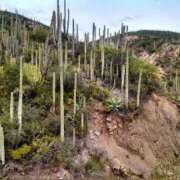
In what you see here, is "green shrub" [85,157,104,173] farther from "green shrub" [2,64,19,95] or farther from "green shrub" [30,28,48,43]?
"green shrub" [30,28,48,43]

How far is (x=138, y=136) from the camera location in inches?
1014

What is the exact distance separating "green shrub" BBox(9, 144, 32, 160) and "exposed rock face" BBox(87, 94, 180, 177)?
3421 millimetres

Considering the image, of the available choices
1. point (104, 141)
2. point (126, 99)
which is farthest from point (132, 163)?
point (126, 99)

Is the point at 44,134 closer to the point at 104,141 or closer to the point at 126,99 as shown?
the point at 104,141

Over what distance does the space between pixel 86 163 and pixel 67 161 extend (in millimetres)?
1200

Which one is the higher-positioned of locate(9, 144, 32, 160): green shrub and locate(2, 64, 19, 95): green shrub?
locate(2, 64, 19, 95): green shrub

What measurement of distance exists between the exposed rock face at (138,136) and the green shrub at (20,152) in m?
3.42

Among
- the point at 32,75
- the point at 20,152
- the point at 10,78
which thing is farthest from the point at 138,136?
the point at 10,78

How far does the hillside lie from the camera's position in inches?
829

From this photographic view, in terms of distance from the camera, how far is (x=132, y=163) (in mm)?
23562

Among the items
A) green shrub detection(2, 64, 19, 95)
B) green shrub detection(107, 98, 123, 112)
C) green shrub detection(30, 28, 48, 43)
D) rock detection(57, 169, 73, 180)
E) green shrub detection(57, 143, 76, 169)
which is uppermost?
green shrub detection(30, 28, 48, 43)

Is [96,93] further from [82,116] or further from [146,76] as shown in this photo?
[146,76]

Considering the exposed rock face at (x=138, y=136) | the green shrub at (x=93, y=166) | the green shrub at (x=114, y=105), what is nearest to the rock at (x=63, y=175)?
the green shrub at (x=93, y=166)

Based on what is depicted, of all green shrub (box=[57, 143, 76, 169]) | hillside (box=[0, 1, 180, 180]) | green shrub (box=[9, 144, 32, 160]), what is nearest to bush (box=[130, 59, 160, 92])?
hillside (box=[0, 1, 180, 180])
